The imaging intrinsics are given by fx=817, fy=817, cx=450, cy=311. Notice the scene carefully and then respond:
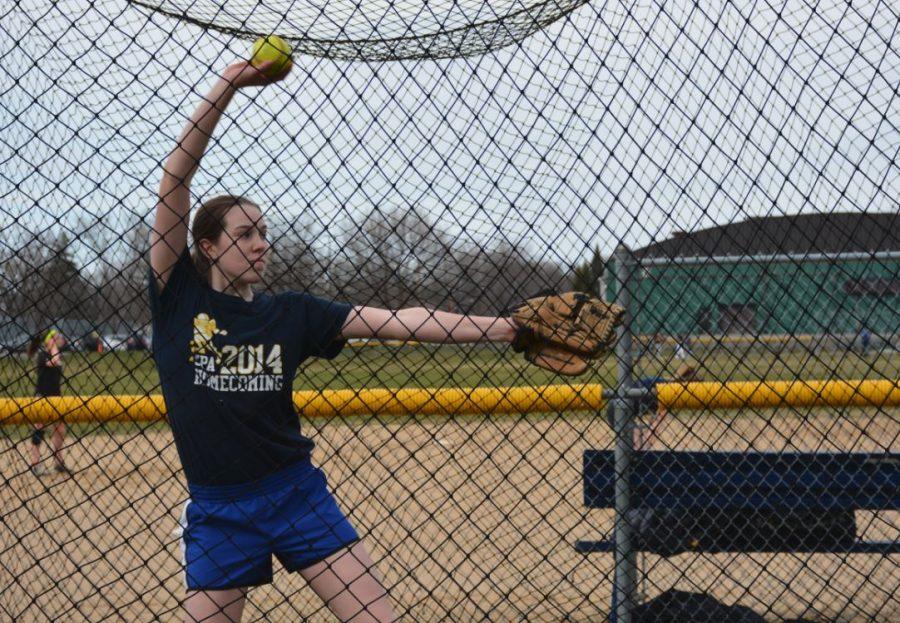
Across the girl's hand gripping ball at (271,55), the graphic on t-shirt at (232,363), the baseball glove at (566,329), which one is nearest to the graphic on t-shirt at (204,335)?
the graphic on t-shirt at (232,363)

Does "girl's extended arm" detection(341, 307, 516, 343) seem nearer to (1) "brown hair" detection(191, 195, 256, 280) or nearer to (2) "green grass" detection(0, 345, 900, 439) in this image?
(2) "green grass" detection(0, 345, 900, 439)

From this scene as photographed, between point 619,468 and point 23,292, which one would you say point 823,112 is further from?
point 23,292

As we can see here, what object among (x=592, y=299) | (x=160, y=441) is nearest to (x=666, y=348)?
(x=592, y=299)

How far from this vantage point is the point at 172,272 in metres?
2.32

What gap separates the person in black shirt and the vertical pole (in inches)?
62.7

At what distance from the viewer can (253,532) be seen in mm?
2246

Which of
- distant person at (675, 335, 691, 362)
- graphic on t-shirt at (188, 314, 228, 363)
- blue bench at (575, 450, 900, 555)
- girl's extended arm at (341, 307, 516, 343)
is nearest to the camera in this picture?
graphic on t-shirt at (188, 314, 228, 363)

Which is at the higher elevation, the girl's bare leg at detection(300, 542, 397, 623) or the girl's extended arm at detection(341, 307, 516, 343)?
the girl's extended arm at detection(341, 307, 516, 343)

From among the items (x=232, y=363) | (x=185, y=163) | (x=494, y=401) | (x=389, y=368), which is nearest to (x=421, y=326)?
(x=232, y=363)

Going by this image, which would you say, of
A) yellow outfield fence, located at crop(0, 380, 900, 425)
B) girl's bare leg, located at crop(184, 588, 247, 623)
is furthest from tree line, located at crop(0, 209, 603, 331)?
girl's bare leg, located at crop(184, 588, 247, 623)

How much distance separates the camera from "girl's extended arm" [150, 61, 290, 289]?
85.9 inches

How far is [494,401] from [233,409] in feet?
4.84

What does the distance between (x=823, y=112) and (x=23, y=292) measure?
123 inches

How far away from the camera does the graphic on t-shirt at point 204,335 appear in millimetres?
2291
